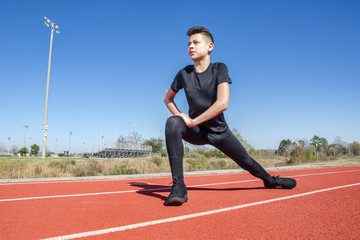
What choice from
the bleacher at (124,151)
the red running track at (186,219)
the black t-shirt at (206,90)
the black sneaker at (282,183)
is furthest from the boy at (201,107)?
the bleacher at (124,151)

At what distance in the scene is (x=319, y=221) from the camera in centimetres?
228

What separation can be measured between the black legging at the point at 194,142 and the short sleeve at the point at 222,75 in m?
0.70

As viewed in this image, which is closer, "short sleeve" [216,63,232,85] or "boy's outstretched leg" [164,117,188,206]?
"boy's outstretched leg" [164,117,188,206]

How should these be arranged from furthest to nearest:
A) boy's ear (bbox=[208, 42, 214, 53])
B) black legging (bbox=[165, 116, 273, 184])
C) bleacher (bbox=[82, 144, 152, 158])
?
bleacher (bbox=[82, 144, 152, 158]) < boy's ear (bbox=[208, 42, 214, 53]) < black legging (bbox=[165, 116, 273, 184])

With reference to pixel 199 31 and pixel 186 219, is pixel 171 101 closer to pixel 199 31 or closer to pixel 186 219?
pixel 199 31

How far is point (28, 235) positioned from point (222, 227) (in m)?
1.47

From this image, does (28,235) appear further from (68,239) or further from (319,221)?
(319,221)

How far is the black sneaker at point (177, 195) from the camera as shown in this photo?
112 inches

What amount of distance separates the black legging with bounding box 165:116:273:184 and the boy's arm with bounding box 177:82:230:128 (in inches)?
4.3

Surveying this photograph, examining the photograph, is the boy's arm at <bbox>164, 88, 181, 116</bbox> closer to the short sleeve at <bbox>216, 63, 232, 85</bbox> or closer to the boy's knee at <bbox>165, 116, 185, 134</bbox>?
the boy's knee at <bbox>165, 116, 185, 134</bbox>

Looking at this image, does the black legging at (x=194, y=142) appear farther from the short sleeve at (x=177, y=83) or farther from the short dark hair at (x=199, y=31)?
the short dark hair at (x=199, y=31)

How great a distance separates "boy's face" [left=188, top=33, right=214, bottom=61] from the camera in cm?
346

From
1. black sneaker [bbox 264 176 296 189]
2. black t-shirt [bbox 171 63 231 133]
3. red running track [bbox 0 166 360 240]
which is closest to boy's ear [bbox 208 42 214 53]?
black t-shirt [bbox 171 63 231 133]

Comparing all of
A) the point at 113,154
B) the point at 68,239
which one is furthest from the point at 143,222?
the point at 113,154
